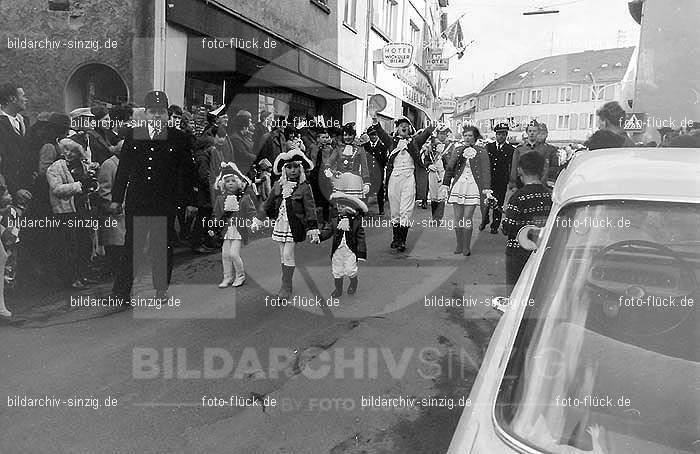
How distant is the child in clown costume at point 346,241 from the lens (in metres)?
6.72

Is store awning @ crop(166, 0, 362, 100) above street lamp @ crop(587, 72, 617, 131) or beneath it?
beneath

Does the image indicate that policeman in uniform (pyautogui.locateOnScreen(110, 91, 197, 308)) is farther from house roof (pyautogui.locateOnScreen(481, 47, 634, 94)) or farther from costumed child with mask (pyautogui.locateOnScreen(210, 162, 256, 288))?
house roof (pyautogui.locateOnScreen(481, 47, 634, 94))

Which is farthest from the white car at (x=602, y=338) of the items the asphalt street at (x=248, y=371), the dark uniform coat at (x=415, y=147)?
the dark uniform coat at (x=415, y=147)

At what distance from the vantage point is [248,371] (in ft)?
15.0

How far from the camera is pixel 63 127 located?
6629 mm

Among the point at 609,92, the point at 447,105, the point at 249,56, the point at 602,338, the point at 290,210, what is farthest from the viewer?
the point at 609,92

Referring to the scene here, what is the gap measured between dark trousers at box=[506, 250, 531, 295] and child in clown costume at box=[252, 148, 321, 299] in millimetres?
2016

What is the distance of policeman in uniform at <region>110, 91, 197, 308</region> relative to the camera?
6.10 m

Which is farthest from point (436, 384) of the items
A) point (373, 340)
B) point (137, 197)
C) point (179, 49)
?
point (179, 49)

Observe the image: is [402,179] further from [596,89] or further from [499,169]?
[596,89]

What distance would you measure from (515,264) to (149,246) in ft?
11.6

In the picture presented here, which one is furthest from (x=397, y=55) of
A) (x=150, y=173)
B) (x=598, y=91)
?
(x=598, y=91)

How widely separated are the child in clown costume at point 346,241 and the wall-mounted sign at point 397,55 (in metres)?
17.4

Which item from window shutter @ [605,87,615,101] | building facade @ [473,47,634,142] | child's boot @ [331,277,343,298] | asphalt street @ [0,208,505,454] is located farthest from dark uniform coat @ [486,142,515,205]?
window shutter @ [605,87,615,101]
